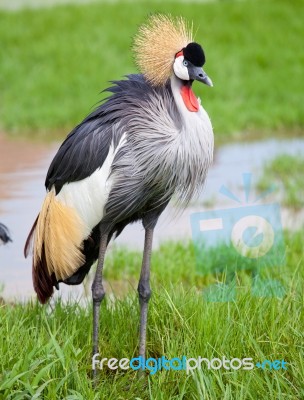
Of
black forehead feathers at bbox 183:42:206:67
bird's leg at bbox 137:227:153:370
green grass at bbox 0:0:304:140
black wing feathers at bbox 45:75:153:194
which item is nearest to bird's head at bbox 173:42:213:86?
black forehead feathers at bbox 183:42:206:67

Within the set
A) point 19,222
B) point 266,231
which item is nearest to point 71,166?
point 266,231

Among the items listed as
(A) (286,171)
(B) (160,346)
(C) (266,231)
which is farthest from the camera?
(A) (286,171)

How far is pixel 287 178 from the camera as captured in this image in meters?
8.30

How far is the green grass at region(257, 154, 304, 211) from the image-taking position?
7.61 m

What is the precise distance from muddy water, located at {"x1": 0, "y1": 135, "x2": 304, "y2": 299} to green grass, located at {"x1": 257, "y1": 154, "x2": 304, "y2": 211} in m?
0.15

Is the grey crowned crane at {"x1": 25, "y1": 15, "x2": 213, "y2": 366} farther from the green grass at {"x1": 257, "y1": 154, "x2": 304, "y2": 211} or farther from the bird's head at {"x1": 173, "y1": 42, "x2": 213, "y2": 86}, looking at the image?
the green grass at {"x1": 257, "y1": 154, "x2": 304, "y2": 211}

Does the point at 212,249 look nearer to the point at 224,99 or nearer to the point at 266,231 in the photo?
the point at 266,231

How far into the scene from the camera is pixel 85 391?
3545 millimetres

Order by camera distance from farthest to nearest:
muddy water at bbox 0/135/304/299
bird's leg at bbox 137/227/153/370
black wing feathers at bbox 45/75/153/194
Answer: muddy water at bbox 0/135/304/299 → bird's leg at bbox 137/227/153/370 → black wing feathers at bbox 45/75/153/194

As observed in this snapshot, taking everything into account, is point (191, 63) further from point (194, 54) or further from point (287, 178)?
point (287, 178)

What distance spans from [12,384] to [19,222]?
12.3 ft

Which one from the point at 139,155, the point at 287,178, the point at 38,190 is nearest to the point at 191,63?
the point at 139,155

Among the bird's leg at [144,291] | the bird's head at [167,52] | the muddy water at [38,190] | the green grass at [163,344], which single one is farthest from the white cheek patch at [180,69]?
the muddy water at [38,190]

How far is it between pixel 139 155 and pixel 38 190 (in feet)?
15.3
